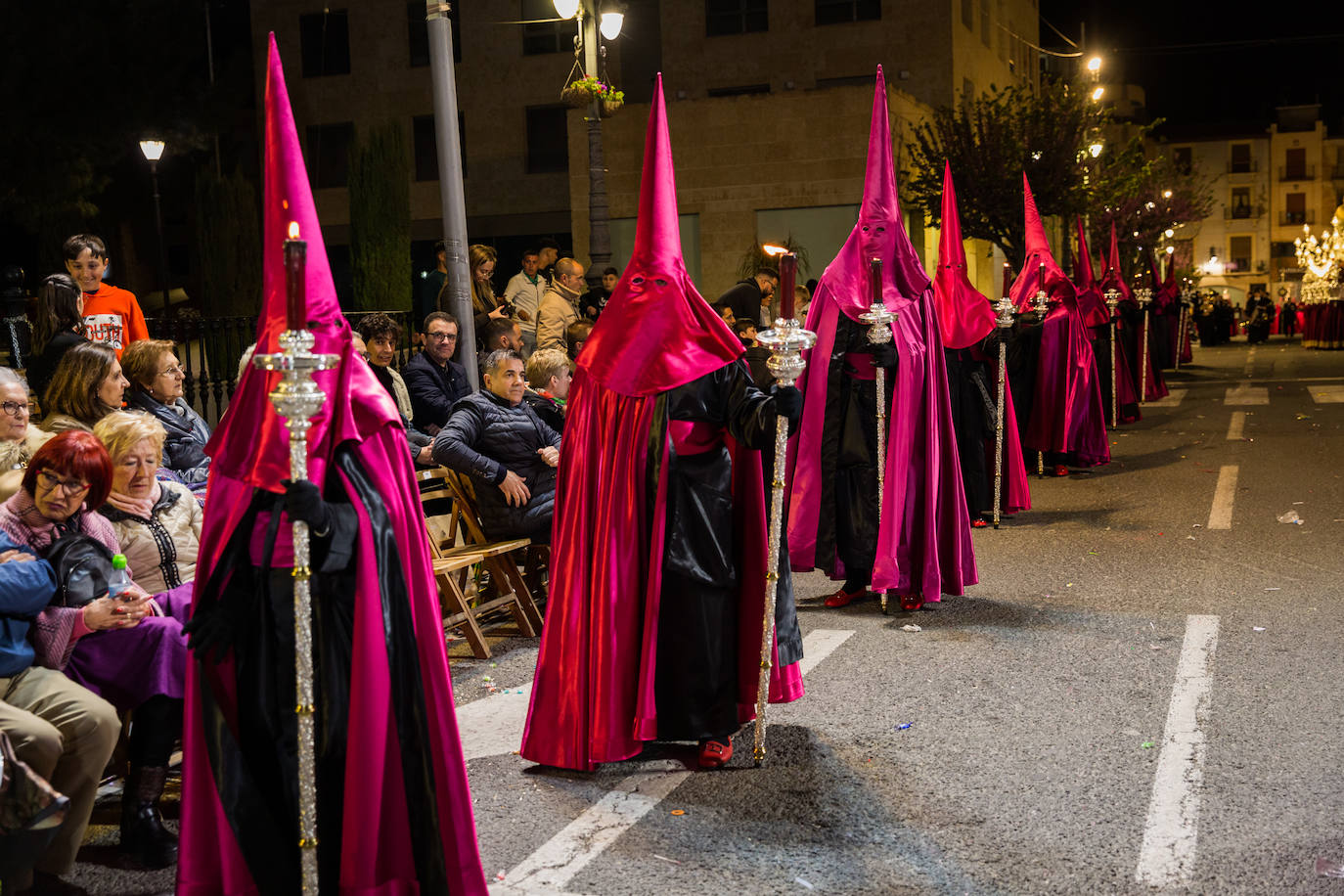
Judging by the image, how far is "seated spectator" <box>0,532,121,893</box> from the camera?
4141 mm

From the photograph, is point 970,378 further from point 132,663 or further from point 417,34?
point 417,34

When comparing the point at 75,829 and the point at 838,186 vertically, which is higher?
the point at 838,186

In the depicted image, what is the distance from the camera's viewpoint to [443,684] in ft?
13.0

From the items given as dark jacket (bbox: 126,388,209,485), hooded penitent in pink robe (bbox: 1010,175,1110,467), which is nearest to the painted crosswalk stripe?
hooded penitent in pink robe (bbox: 1010,175,1110,467)

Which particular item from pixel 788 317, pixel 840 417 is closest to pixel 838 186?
pixel 840 417

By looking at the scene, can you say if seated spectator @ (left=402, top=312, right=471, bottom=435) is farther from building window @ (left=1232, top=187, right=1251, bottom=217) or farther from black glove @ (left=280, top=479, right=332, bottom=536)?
building window @ (left=1232, top=187, right=1251, bottom=217)

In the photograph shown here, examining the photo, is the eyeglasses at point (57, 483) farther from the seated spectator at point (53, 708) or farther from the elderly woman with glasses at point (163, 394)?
the elderly woman with glasses at point (163, 394)

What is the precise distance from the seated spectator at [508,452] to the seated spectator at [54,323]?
2.12m

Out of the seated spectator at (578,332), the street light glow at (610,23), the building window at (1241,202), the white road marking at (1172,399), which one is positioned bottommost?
the white road marking at (1172,399)

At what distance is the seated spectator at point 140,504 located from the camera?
5.05m

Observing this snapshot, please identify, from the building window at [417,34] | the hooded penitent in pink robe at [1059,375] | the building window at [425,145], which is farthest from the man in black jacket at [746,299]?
the building window at [417,34]

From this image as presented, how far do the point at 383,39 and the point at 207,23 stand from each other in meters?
4.56

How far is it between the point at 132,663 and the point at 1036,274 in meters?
11.1

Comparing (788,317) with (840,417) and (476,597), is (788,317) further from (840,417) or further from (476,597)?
(476,597)
